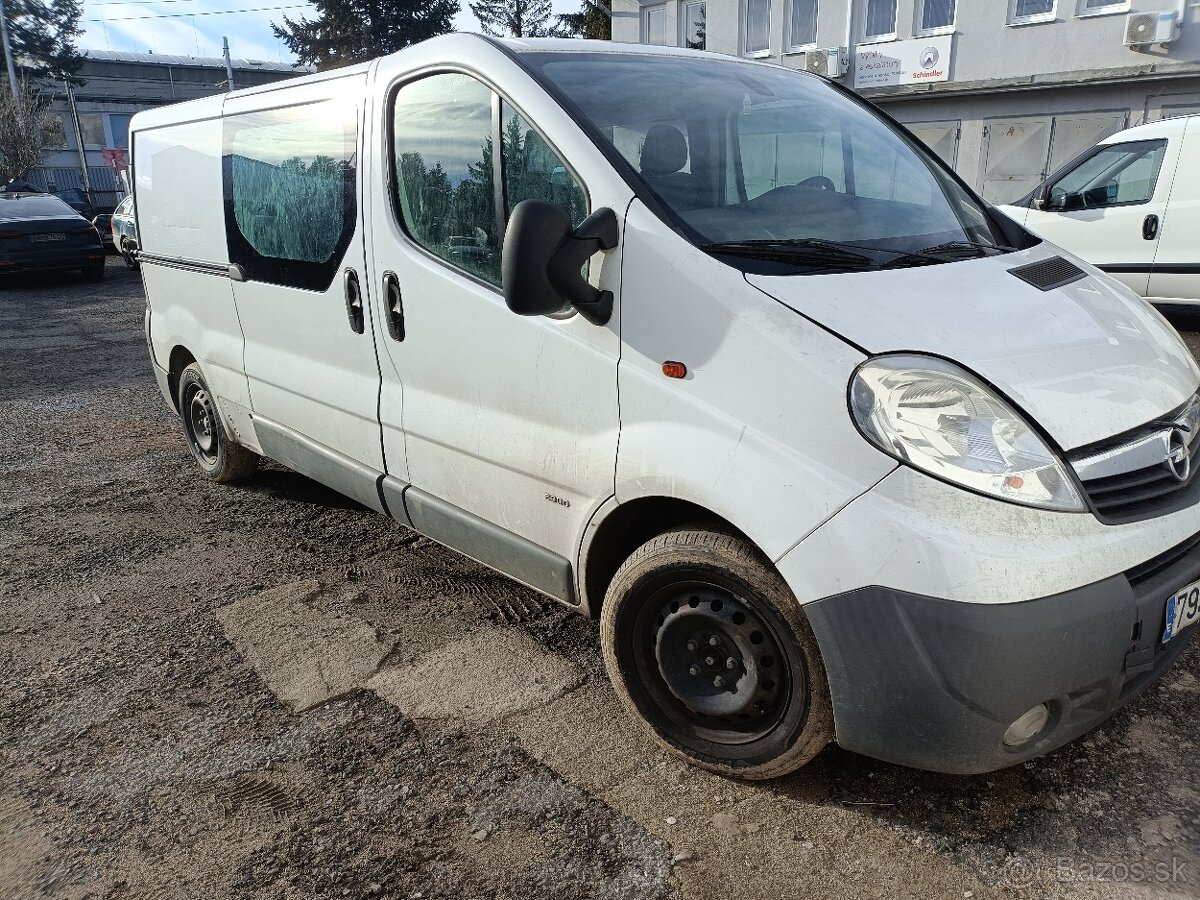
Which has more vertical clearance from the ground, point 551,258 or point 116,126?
point 116,126

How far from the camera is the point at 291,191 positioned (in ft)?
11.5

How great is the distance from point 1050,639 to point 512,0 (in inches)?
2182

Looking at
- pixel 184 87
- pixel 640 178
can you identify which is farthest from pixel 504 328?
pixel 184 87

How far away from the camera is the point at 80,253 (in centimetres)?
1432

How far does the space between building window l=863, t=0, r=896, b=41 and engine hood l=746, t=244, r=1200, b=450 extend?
61.4 ft

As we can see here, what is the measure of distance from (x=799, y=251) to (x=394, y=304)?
1.38 metres

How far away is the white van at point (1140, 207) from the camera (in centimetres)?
743

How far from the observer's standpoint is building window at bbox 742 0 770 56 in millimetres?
20625

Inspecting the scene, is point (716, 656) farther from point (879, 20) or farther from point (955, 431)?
point (879, 20)

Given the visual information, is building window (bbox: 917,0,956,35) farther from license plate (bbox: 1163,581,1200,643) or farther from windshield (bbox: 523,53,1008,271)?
license plate (bbox: 1163,581,1200,643)

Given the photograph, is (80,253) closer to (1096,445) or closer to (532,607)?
(532,607)

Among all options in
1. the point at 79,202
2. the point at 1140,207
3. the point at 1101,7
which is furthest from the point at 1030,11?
the point at 79,202

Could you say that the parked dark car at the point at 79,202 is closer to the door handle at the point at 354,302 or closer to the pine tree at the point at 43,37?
the pine tree at the point at 43,37

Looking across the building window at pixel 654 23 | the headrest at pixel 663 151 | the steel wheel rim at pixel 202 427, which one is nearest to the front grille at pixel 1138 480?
the headrest at pixel 663 151
